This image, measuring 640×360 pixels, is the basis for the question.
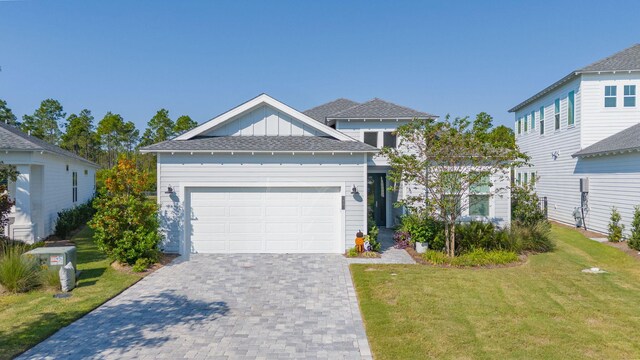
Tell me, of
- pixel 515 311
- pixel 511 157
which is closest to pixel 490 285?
pixel 515 311

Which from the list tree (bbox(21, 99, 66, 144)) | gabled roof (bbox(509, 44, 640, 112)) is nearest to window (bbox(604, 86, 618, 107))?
gabled roof (bbox(509, 44, 640, 112))

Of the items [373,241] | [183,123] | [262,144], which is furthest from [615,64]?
[183,123]

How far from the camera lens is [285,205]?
1323 centimetres

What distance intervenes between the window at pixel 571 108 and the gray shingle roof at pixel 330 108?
11110 millimetres

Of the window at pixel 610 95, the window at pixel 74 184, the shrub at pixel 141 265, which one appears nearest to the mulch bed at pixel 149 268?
the shrub at pixel 141 265

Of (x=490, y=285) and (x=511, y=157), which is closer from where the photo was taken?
(x=490, y=285)

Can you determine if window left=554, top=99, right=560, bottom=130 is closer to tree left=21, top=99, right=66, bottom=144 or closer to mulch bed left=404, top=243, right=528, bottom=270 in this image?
mulch bed left=404, top=243, right=528, bottom=270

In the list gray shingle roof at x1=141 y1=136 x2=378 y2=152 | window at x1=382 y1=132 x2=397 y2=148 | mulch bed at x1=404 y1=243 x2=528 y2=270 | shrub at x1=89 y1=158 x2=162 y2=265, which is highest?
window at x1=382 y1=132 x2=397 y2=148

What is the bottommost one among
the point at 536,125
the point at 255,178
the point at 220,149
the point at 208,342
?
the point at 208,342

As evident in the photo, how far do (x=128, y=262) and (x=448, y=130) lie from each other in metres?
10.4

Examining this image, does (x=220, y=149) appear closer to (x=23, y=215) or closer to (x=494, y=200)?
(x=23, y=215)

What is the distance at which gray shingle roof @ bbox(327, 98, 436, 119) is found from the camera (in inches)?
721

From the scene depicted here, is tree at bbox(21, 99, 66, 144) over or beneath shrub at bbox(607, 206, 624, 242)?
over

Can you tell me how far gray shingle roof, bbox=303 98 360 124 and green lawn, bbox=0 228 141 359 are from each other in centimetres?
1439
